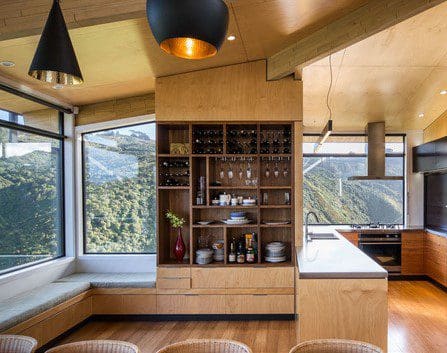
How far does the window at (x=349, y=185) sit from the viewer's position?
268 inches

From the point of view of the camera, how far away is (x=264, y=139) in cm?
471

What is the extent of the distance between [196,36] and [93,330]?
4.00 metres

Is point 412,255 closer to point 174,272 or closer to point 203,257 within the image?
point 203,257

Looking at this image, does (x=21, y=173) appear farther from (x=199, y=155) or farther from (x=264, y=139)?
(x=264, y=139)

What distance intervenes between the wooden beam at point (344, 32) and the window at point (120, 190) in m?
2.12

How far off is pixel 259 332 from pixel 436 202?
417cm

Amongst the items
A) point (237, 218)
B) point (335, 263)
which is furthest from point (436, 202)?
point (335, 263)

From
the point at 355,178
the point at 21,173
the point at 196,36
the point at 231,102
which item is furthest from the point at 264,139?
the point at 196,36

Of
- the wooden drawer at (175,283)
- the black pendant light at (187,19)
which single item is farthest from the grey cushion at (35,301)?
the black pendant light at (187,19)

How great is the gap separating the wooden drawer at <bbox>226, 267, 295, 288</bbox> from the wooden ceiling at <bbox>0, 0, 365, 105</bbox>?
2.55 meters

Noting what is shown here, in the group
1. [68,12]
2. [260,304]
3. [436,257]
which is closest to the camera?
[68,12]

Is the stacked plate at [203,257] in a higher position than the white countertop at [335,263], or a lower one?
lower

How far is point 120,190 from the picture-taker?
519cm

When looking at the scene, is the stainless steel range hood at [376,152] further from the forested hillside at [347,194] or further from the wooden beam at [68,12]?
the wooden beam at [68,12]
